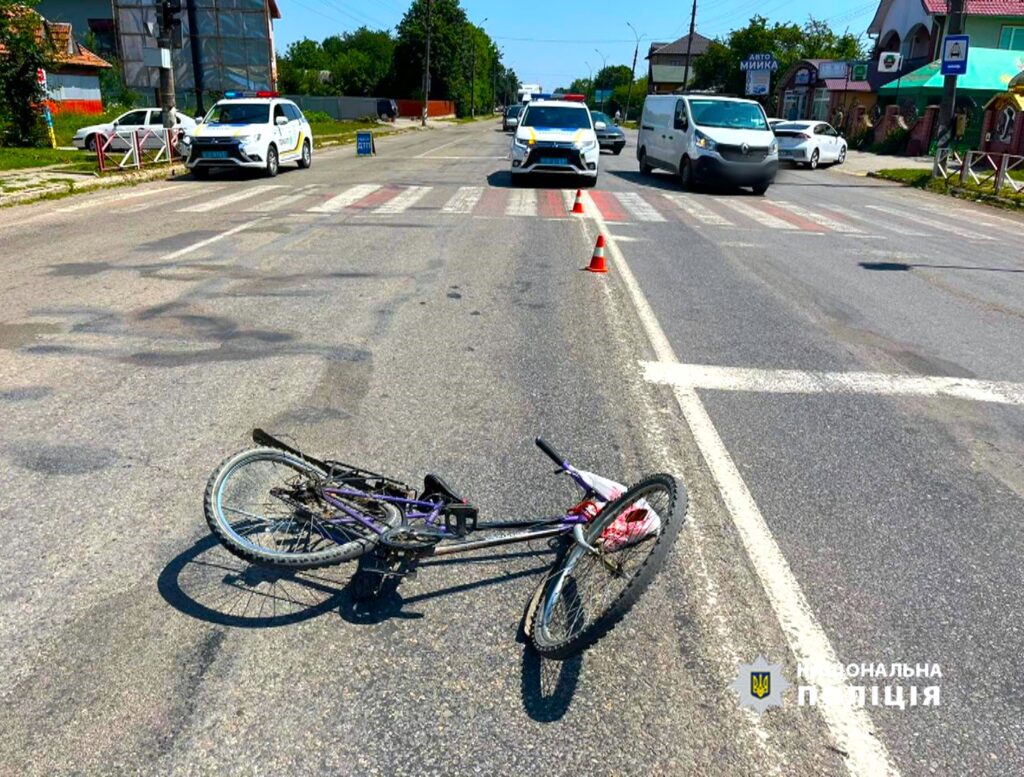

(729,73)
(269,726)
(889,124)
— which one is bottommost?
(269,726)

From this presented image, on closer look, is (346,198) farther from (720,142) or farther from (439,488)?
(439,488)

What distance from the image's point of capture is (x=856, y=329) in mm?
7707

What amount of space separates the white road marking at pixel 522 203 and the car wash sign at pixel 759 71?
48.1 meters

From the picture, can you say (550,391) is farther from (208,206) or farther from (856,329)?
(208,206)

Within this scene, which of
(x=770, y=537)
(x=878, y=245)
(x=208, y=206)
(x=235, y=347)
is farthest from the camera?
(x=208, y=206)

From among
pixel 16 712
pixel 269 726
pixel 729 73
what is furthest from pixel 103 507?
pixel 729 73

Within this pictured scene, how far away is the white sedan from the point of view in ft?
99.1

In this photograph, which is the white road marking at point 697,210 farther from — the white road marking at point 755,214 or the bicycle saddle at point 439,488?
the bicycle saddle at point 439,488

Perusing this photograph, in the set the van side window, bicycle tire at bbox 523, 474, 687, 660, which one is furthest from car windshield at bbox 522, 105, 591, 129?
bicycle tire at bbox 523, 474, 687, 660

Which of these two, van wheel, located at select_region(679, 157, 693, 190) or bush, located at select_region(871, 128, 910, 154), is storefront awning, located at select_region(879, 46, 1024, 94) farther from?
van wheel, located at select_region(679, 157, 693, 190)

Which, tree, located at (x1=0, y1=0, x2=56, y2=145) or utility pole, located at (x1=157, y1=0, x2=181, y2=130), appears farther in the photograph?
tree, located at (x1=0, y1=0, x2=56, y2=145)

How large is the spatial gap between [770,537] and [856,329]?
14.9ft

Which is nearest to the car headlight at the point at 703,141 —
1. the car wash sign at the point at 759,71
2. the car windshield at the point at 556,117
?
the car windshield at the point at 556,117

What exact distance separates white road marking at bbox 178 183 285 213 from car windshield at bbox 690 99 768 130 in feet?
32.5
